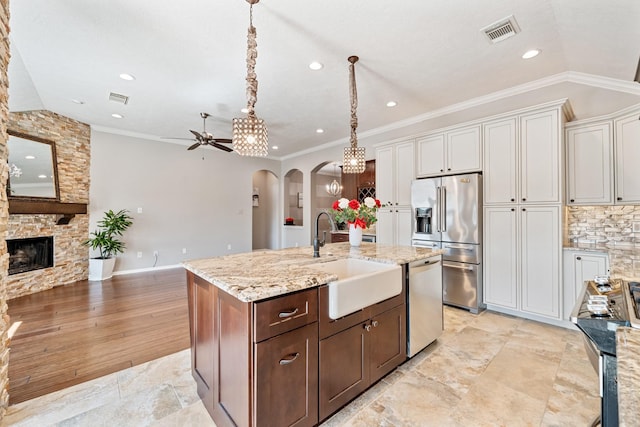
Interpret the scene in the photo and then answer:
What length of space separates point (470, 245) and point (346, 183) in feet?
13.0

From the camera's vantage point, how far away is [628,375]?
22.0 inches

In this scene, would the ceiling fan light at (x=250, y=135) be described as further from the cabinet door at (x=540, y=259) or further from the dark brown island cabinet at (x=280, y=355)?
the cabinet door at (x=540, y=259)

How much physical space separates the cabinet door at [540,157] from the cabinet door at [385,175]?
65.5 inches

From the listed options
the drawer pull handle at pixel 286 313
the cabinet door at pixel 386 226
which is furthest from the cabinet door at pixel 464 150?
the drawer pull handle at pixel 286 313

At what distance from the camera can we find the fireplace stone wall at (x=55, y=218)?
403 cm

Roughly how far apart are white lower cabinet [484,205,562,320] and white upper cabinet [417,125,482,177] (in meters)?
0.64

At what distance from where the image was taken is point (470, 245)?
336cm

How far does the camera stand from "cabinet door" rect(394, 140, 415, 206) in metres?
4.02

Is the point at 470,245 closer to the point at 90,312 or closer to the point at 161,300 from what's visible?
the point at 161,300

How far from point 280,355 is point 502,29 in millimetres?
3046

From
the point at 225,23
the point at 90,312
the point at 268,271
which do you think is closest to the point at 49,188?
the point at 90,312

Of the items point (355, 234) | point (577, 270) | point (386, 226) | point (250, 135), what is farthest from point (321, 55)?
point (577, 270)

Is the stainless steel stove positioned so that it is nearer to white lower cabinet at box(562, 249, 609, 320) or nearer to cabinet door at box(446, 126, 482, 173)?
white lower cabinet at box(562, 249, 609, 320)

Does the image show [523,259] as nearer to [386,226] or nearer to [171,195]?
[386,226]
